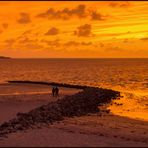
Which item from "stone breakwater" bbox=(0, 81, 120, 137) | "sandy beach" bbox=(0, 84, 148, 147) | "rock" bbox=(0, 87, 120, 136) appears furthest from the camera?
"rock" bbox=(0, 87, 120, 136)

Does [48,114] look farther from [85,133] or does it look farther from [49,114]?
[85,133]

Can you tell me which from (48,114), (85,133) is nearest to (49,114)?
(48,114)

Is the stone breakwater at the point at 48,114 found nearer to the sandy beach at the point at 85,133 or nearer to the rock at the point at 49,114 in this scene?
the rock at the point at 49,114

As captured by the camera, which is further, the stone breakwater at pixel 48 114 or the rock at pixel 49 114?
the rock at pixel 49 114

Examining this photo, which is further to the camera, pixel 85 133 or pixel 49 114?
pixel 49 114

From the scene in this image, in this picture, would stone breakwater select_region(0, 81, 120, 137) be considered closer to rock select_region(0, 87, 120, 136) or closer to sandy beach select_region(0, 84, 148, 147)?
rock select_region(0, 87, 120, 136)

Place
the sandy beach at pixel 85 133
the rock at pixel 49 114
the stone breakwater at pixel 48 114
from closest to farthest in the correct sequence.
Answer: the sandy beach at pixel 85 133, the stone breakwater at pixel 48 114, the rock at pixel 49 114

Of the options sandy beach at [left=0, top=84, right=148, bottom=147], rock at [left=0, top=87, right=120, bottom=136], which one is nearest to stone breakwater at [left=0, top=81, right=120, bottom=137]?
rock at [left=0, top=87, right=120, bottom=136]

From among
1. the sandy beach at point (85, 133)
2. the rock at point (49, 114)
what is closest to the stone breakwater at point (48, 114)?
the rock at point (49, 114)

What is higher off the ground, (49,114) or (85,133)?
(49,114)

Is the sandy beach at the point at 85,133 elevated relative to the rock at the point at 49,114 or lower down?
lower down

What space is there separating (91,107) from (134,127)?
39.6 ft

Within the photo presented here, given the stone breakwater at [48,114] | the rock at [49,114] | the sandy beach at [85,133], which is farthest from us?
the rock at [49,114]

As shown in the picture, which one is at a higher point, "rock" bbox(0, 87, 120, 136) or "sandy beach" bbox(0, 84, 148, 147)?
"rock" bbox(0, 87, 120, 136)
